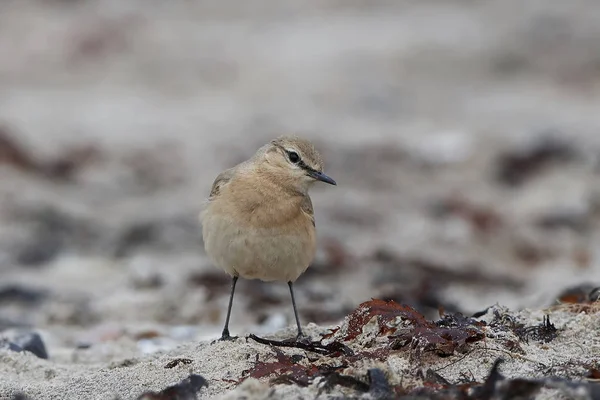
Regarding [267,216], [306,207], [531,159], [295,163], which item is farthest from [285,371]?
[531,159]

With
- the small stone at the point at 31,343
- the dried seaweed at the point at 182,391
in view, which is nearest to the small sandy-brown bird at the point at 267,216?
the small stone at the point at 31,343

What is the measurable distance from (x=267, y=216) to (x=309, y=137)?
8.85 meters

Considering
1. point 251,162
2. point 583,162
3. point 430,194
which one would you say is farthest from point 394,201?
point 251,162

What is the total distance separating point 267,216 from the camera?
7.19 meters

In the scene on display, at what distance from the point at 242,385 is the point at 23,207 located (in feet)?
26.1

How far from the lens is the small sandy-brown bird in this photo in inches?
279

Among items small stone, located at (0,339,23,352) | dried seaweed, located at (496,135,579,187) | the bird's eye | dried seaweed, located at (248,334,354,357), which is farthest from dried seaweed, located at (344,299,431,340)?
dried seaweed, located at (496,135,579,187)

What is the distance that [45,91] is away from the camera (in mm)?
19250

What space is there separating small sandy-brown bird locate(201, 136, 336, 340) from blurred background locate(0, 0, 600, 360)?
114 cm

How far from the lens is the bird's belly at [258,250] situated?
7.06 m

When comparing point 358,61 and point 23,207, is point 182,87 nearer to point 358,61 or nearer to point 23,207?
point 358,61

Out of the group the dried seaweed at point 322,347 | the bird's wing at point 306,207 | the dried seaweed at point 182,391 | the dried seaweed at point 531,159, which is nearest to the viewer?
the dried seaweed at point 182,391

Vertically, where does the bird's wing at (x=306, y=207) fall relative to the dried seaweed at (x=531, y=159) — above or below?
below

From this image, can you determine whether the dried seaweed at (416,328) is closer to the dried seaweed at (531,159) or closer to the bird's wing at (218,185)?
the bird's wing at (218,185)
